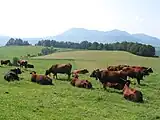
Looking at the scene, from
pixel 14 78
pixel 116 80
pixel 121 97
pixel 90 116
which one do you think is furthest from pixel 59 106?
pixel 14 78

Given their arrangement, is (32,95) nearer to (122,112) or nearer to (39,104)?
(39,104)

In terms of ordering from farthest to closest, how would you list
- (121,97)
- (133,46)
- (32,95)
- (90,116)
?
(133,46)
(121,97)
(32,95)
(90,116)

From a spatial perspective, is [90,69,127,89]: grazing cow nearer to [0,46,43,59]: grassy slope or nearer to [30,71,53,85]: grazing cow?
[30,71,53,85]: grazing cow

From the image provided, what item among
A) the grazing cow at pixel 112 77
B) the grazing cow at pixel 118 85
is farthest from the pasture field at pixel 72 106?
the grazing cow at pixel 112 77

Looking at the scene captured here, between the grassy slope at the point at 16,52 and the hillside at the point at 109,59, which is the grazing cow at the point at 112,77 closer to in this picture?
the hillside at the point at 109,59

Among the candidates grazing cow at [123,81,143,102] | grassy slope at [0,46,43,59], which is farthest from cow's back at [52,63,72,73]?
grassy slope at [0,46,43,59]

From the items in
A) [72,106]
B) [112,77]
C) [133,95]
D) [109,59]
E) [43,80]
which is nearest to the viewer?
[72,106]

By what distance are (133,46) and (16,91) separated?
119160mm

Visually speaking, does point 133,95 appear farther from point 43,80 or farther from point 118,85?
point 43,80

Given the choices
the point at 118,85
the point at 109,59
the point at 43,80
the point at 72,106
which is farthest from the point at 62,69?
the point at 109,59

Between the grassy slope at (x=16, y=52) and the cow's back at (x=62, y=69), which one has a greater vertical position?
the cow's back at (x=62, y=69)

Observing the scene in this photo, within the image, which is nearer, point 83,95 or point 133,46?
point 83,95

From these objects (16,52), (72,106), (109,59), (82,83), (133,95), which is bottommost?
(16,52)

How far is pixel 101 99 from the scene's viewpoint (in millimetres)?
22844
